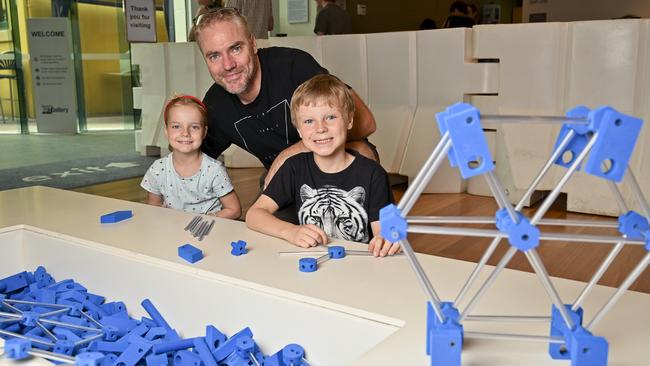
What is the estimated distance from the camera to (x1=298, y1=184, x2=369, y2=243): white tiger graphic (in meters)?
1.81

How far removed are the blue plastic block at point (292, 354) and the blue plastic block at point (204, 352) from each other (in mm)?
147

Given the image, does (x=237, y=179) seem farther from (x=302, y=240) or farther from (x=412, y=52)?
(x=302, y=240)

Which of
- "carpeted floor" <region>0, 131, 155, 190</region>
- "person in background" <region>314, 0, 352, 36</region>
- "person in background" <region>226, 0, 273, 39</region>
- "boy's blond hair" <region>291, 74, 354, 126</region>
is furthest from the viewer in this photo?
"person in background" <region>314, 0, 352, 36</region>

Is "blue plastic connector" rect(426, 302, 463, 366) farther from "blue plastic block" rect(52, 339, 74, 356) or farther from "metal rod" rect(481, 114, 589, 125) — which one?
"blue plastic block" rect(52, 339, 74, 356)

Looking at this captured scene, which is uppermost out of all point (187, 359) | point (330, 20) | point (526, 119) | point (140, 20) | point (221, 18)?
point (330, 20)

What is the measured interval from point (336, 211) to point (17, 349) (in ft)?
3.26

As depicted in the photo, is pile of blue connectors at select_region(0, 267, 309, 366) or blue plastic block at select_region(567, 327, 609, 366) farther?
pile of blue connectors at select_region(0, 267, 309, 366)

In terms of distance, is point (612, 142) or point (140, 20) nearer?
point (612, 142)

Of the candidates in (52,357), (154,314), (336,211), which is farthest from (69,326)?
(336,211)

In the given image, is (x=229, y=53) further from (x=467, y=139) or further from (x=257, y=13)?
(x=257, y=13)

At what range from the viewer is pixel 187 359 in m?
1.17

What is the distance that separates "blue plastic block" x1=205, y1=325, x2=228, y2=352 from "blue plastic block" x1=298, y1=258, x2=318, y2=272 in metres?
0.21

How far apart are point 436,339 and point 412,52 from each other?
348 cm

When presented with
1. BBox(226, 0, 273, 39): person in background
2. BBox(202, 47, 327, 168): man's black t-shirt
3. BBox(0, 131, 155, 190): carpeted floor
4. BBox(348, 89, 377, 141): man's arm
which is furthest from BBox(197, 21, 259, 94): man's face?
BBox(226, 0, 273, 39): person in background
